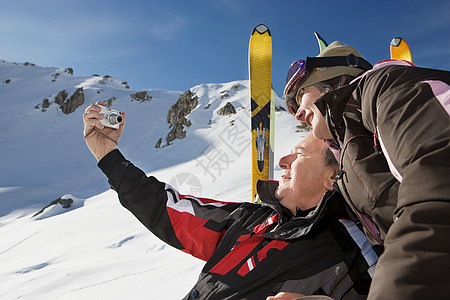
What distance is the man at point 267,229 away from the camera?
4.28 feet

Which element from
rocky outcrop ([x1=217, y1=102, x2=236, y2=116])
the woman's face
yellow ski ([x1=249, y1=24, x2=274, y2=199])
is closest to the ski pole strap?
the woman's face

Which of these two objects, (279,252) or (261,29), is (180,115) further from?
(279,252)

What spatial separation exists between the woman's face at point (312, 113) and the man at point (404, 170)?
17 cm

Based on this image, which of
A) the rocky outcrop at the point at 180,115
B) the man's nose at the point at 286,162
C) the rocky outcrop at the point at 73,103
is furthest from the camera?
the rocky outcrop at the point at 73,103

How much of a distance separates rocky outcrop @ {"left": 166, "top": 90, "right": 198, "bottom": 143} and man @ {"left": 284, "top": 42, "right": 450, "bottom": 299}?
845 inches

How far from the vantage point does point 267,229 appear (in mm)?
1603

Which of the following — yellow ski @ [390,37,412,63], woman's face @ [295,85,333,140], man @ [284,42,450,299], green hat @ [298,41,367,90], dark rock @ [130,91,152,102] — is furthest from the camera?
dark rock @ [130,91,152,102]

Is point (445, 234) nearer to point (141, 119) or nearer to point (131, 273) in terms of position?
point (131, 273)

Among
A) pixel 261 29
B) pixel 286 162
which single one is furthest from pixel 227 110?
pixel 286 162

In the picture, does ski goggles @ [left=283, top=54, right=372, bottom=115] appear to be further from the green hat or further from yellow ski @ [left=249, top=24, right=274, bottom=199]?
yellow ski @ [left=249, top=24, right=274, bottom=199]

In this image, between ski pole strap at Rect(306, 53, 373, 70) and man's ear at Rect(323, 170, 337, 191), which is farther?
man's ear at Rect(323, 170, 337, 191)

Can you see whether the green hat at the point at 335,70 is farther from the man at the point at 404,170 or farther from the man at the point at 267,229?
the man at the point at 404,170

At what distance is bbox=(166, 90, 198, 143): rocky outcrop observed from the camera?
23.3 m

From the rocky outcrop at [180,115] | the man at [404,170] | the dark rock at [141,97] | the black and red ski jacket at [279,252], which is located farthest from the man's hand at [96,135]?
the dark rock at [141,97]
